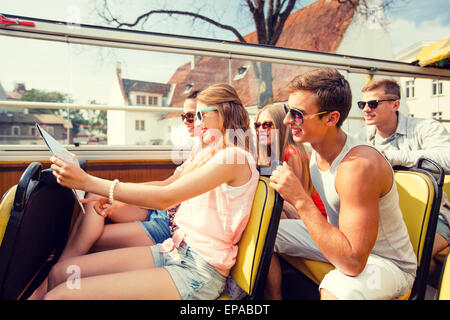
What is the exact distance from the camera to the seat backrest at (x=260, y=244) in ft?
4.18

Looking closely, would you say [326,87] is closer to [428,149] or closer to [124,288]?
Answer: [124,288]

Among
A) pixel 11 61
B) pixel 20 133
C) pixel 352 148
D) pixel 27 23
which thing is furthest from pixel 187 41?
pixel 352 148

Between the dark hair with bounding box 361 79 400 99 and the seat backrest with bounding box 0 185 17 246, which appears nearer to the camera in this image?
the seat backrest with bounding box 0 185 17 246

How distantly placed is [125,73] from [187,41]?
110 centimetres

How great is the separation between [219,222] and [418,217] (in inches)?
39.6

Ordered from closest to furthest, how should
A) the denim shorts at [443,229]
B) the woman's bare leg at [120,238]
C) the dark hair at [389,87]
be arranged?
the woman's bare leg at [120,238]
the denim shorts at [443,229]
the dark hair at [389,87]

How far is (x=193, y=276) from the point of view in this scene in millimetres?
1322

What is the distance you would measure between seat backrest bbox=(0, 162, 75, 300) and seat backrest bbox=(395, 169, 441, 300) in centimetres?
174

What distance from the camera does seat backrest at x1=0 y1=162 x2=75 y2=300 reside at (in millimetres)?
1141

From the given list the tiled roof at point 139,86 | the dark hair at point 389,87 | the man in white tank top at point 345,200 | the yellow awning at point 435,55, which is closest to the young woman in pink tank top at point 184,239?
the man in white tank top at point 345,200

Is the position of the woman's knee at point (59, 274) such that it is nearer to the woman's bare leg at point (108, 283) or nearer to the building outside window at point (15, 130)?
the woman's bare leg at point (108, 283)

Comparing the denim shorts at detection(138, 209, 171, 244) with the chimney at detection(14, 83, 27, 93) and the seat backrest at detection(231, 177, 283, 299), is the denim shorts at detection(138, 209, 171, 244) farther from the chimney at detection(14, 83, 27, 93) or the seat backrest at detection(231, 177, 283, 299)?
the chimney at detection(14, 83, 27, 93)

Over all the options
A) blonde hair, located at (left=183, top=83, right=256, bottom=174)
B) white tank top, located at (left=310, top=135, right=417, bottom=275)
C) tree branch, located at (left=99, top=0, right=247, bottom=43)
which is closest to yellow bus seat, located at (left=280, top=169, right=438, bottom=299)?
white tank top, located at (left=310, top=135, right=417, bottom=275)

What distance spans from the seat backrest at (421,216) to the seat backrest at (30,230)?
174cm
